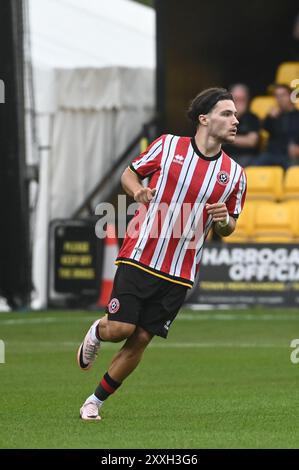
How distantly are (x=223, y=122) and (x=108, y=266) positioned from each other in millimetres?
11001

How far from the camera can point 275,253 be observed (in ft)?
63.1

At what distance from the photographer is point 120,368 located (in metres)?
9.02

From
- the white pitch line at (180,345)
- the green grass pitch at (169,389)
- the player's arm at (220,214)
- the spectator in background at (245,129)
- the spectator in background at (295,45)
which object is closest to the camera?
the green grass pitch at (169,389)

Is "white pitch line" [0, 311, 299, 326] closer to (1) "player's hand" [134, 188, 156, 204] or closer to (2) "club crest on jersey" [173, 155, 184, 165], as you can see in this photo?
(2) "club crest on jersey" [173, 155, 184, 165]

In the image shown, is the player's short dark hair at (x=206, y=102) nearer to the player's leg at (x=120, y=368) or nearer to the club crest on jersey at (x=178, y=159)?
the club crest on jersey at (x=178, y=159)

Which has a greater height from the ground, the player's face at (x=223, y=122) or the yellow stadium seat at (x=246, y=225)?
the player's face at (x=223, y=122)

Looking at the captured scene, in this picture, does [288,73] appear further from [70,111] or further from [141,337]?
[141,337]

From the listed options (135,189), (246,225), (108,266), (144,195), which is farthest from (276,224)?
(144,195)

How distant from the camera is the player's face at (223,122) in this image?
29.2ft

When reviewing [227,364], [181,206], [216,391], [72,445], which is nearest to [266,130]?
[227,364]

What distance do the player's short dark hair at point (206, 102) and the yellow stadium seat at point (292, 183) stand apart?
11.5 m

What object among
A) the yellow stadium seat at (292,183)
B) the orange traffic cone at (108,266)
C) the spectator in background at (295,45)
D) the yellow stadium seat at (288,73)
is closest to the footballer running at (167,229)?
the orange traffic cone at (108,266)

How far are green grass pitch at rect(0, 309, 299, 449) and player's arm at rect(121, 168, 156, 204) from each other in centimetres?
144

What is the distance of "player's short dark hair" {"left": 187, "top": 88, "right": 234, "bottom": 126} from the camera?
9.03 m
